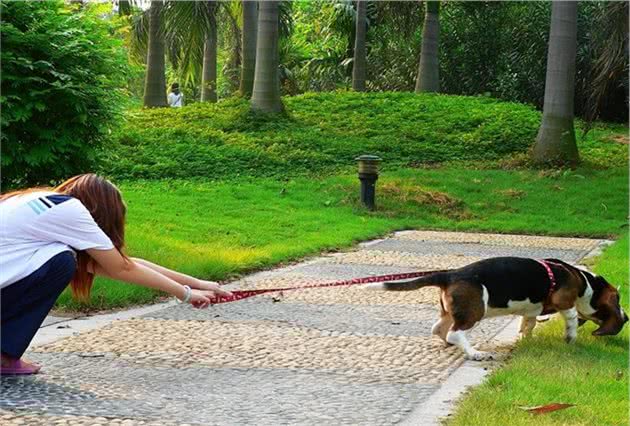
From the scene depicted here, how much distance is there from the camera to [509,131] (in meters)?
22.2

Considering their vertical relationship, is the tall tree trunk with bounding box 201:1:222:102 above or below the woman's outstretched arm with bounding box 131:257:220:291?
above

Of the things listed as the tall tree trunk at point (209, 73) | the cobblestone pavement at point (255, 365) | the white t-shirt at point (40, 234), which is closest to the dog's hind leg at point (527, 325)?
the cobblestone pavement at point (255, 365)

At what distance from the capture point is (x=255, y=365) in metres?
6.05

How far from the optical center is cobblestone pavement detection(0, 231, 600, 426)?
4.90 metres

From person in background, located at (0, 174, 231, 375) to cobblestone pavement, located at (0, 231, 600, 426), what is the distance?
378mm

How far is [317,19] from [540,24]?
16400 millimetres

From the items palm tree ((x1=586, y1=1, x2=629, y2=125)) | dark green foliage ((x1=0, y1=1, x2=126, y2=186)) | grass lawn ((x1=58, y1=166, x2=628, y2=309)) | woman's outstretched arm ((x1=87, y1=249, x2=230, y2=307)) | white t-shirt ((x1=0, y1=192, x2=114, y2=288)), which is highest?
palm tree ((x1=586, y1=1, x2=629, y2=125))

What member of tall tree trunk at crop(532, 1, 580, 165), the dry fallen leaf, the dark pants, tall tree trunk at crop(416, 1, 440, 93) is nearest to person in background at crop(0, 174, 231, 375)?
the dark pants

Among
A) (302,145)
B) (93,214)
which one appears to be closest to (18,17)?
(93,214)

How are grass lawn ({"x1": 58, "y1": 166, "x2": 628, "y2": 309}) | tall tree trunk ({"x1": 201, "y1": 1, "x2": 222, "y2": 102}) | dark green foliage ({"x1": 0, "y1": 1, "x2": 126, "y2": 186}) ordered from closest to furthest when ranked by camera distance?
1. dark green foliage ({"x1": 0, "y1": 1, "x2": 126, "y2": 186})
2. grass lawn ({"x1": 58, "y1": 166, "x2": 628, "y2": 309})
3. tall tree trunk ({"x1": 201, "y1": 1, "x2": 222, "y2": 102})

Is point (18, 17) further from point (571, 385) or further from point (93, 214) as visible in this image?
point (571, 385)

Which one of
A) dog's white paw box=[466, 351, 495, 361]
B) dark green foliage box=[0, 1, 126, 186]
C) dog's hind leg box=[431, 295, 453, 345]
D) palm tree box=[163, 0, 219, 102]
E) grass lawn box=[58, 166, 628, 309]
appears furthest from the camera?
palm tree box=[163, 0, 219, 102]

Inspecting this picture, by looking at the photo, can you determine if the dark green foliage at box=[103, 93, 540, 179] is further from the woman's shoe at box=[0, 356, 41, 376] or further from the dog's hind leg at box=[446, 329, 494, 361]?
the woman's shoe at box=[0, 356, 41, 376]

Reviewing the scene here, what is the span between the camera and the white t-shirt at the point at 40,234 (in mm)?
5082
